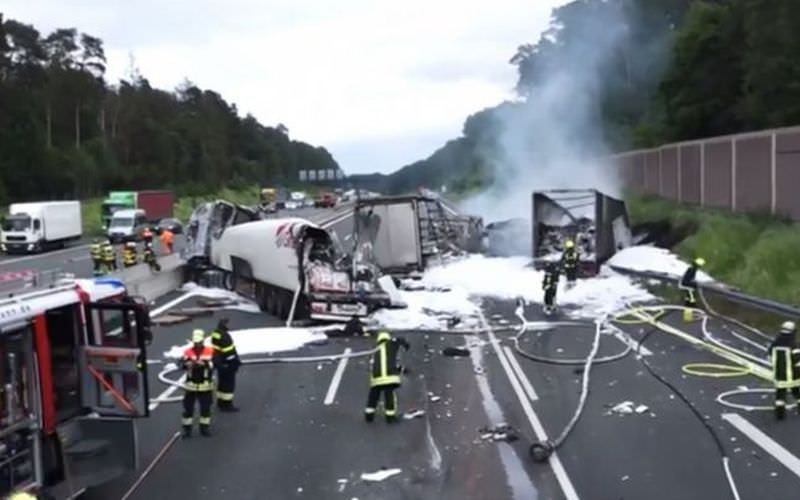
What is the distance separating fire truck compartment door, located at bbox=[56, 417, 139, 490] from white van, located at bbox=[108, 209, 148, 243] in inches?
1764

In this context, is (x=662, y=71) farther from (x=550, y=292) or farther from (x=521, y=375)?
(x=521, y=375)

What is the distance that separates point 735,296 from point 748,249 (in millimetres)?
5300

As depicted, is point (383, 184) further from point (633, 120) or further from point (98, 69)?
point (98, 69)

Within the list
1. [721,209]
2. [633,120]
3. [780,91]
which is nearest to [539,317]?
[721,209]

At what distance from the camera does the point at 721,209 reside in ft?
113

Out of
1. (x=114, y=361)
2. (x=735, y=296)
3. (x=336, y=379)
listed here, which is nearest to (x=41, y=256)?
(x=336, y=379)

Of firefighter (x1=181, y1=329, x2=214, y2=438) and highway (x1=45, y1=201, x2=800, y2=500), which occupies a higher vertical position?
firefighter (x1=181, y1=329, x2=214, y2=438)

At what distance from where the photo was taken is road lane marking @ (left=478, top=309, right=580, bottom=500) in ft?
34.7

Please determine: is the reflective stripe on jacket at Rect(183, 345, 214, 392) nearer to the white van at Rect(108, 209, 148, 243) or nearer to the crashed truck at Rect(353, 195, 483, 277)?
the crashed truck at Rect(353, 195, 483, 277)

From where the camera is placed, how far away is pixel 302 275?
22859mm

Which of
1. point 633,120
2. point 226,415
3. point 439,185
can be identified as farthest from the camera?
point 439,185

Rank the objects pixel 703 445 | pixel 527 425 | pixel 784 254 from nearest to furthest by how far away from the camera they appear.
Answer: pixel 703 445 → pixel 527 425 → pixel 784 254

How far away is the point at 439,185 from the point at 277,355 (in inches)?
3182

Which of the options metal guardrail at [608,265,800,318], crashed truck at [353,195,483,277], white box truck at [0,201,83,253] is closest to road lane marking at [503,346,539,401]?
metal guardrail at [608,265,800,318]
